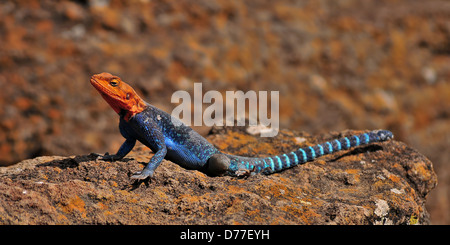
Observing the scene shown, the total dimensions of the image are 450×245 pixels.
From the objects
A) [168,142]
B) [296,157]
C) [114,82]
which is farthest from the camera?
[296,157]

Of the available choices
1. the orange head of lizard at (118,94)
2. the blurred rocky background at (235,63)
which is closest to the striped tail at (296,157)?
the orange head of lizard at (118,94)

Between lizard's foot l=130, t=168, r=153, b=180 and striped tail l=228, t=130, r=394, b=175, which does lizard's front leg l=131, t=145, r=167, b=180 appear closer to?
lizard's foot l=130, t=168, r=153, b=180

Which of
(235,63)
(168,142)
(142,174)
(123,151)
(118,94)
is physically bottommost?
(142,174)

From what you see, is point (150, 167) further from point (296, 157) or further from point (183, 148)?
point (296, 157)

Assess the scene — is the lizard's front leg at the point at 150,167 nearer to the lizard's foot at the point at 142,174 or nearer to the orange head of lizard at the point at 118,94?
the lizard's foot at the point at 142,174

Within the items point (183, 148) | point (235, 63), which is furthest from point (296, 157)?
point (235, 63)

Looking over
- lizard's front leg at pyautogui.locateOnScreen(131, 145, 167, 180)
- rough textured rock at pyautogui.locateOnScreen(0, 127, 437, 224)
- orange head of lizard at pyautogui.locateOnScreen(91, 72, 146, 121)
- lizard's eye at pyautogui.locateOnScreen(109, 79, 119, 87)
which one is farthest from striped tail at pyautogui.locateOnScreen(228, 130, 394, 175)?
lizard's eye at pyautogui.locateOnScreen(109, 79, 119, 87)

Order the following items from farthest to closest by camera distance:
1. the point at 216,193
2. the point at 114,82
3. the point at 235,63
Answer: the point at 235,63 < the point at 114,82 < the point at 216,193
